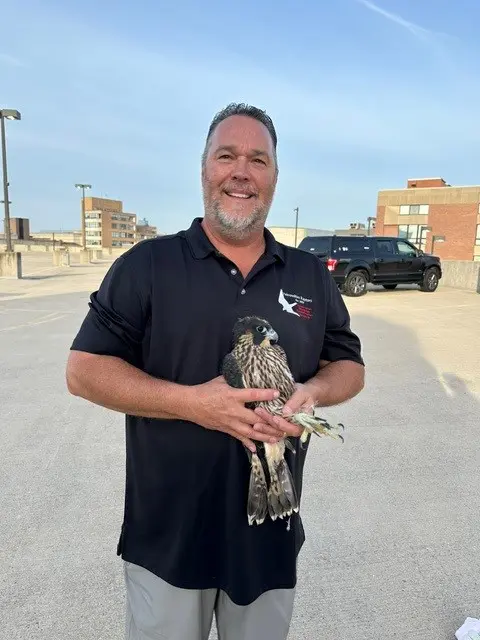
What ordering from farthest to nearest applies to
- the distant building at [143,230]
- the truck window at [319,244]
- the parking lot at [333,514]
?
1. the distant building at [143,230]
2. the truck window at [319,244]
3. the parking lot at [333,514]

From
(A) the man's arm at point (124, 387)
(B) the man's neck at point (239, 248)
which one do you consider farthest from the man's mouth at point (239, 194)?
(A) the man's arm at point (124, 387)

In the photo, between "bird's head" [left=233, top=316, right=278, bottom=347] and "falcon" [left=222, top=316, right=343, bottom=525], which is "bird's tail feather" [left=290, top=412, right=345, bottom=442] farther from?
"bird's head" [left=233, top=316, right=278, bottom=347]

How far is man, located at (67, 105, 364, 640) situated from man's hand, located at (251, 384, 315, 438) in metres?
0.02

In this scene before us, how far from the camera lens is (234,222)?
1.76 metres

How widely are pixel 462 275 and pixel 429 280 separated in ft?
10.5

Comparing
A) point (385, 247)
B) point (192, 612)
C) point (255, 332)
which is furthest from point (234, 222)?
point (385, 247)

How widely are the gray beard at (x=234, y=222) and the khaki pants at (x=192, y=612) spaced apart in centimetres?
133

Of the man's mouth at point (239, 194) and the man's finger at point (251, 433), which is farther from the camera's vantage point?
the man's mouth at point (239, 194)

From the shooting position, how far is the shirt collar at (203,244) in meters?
1.74

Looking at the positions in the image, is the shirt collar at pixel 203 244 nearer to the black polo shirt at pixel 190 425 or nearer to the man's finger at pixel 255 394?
the black polo shirt at pixel 190 425

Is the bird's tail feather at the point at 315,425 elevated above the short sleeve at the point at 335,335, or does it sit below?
below

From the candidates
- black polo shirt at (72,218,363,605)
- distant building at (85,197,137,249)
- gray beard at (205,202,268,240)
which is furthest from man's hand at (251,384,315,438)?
distant building at (85,197,137,249)

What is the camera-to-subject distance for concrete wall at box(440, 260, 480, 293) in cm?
1919

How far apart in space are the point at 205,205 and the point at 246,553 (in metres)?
1.33
